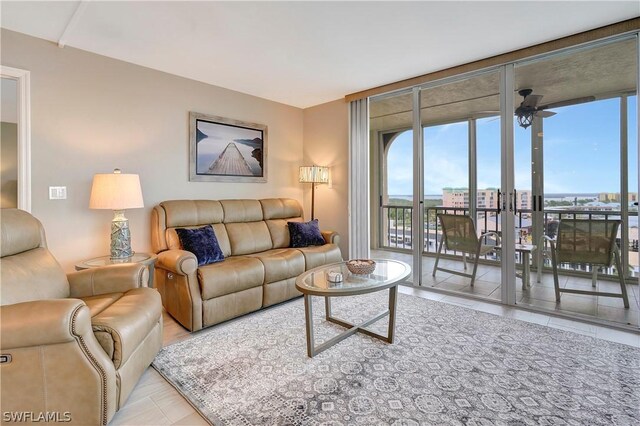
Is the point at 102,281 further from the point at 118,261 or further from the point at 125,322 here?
the point at 125,322

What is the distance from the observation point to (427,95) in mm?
3824

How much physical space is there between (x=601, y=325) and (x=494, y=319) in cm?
87

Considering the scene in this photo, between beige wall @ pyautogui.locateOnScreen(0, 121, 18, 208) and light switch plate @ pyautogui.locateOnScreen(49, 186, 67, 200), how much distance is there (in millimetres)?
227

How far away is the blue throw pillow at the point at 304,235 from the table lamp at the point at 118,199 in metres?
1.74

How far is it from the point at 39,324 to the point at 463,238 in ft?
12.6

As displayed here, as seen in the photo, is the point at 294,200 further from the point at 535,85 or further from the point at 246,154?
the point at 535,85

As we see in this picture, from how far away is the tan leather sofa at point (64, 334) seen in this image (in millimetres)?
1389

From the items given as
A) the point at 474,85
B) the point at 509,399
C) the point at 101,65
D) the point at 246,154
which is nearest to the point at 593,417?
the point at 509,399

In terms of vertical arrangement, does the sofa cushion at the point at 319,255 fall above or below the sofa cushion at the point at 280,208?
below

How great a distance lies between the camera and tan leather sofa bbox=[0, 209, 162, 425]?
4.56ft

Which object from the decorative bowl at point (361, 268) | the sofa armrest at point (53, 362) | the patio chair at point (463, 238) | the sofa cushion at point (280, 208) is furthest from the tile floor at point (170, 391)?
the sofa cushion at point (280, 208)

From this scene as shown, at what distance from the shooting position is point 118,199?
8.66 ft

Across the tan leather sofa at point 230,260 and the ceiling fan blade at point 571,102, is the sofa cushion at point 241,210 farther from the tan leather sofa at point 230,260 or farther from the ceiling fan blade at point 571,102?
the ceiling fan blade at point 571,102

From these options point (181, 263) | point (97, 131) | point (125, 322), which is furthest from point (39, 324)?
point (97, 131)
